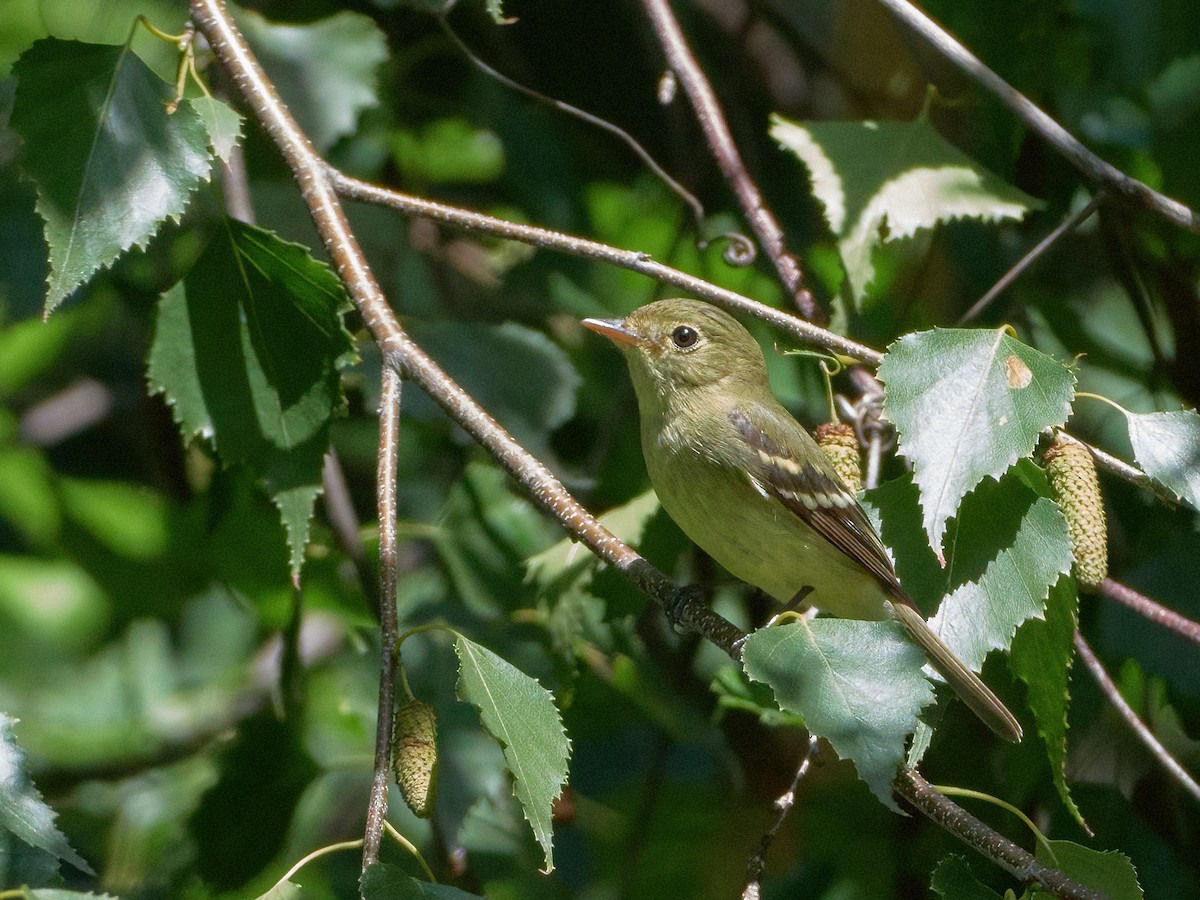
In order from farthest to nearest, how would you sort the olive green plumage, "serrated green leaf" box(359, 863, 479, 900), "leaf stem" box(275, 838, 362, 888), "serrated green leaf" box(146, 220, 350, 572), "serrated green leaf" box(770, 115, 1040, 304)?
"serrated green leaf" box(770, 115, 1040, 304), "serrated green leaf" box(146, 220, 350, 572), the olive green plumage, "leaf stem" box(275, 838, 362, 888), "serrated green leaf" box(359, 863, 479, 900)

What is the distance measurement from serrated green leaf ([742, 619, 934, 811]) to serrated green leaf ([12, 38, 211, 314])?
1.36 metres

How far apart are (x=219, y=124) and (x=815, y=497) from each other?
160 cm

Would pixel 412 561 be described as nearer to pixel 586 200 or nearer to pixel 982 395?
pixel 586 200

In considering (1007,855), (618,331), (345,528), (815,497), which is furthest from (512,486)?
(1007,855)

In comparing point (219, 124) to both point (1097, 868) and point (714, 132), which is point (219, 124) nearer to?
point (714, 132)

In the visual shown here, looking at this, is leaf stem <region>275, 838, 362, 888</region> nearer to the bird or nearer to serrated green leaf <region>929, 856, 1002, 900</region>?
serrated green leaf <region>929, 856, 1002, 900</region>

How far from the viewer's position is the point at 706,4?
176 inches

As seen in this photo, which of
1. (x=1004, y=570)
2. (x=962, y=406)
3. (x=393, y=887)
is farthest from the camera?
(x=1004, y=570)

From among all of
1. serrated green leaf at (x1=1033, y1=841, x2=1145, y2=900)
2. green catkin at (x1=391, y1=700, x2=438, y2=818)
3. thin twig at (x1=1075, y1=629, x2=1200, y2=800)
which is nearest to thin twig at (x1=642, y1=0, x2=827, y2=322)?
thin twig at (x1=1075, y1=629, x2=1200, y2=800)

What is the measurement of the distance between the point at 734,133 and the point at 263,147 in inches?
61.5

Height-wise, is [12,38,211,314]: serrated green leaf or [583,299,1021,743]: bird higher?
[12,38,211,314]: serrated green leaf

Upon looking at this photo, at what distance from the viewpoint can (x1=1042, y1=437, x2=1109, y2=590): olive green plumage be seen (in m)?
2.37

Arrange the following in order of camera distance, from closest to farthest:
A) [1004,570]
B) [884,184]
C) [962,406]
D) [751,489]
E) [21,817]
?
[21,817] → [962,406] → [1004,570] → [751,489] → [884,184]

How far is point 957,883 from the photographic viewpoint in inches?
82.9
